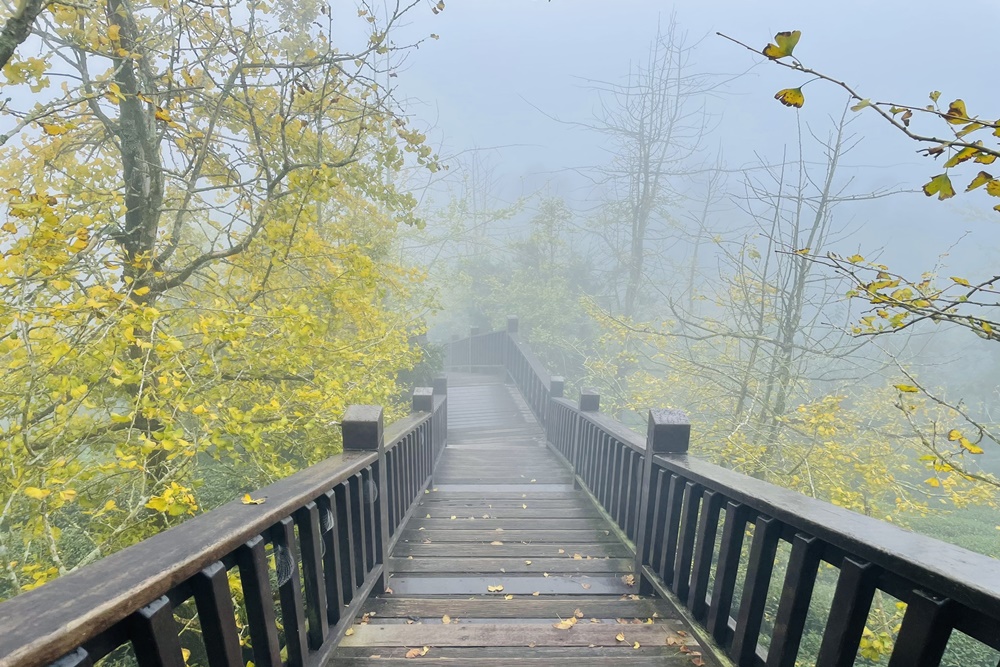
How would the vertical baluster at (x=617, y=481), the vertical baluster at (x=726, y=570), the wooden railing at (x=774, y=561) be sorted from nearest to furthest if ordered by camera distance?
the wooden railing at (x=774, y=561), the vertical baluster at (x=726, y=570), the vertical baluster at (x=617, y=481)

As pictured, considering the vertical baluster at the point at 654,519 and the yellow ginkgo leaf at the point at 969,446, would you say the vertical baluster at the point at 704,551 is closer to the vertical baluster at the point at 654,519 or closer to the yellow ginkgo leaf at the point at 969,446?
the vertical baluster at the point at 654,519

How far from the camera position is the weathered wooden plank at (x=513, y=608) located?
92.0 inches

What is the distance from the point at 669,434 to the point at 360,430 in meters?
1.65

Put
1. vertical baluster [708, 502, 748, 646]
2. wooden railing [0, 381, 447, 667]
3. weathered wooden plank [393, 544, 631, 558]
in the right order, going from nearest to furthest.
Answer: wooden railing [0, 381, 447, 667] → vertical baluster [708, 502, 748, 646] → weathered wooden plank [393, 544, 631, 558]

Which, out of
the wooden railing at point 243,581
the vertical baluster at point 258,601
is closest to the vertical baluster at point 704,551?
the wooden railing at point 243,581

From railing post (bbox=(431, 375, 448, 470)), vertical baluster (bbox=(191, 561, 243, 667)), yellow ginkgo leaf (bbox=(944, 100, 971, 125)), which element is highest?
yellow ginkgo leaf (bbox=(944, 100, 971, 125))

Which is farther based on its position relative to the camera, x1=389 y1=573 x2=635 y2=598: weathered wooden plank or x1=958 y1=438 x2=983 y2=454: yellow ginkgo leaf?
x1=389 y1=573 x2=635 y2=598: weathered wooden plank

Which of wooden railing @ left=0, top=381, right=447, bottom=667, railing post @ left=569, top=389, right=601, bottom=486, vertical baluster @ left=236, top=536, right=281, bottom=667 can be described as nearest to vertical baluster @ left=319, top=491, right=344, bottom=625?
wooden railing @ left=0, top=381, right=447, bottom=667

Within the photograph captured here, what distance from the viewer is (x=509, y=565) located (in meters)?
2.98

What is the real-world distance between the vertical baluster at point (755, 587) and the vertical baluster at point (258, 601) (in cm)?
150

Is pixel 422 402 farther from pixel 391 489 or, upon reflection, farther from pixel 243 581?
pixel 243 581

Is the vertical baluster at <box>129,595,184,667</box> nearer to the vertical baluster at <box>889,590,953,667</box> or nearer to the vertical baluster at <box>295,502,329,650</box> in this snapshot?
the vertical baluster at <box>295,502,329,650</box>

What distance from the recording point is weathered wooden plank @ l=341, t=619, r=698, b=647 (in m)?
2.04

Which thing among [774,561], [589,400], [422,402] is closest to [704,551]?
[774,561]
